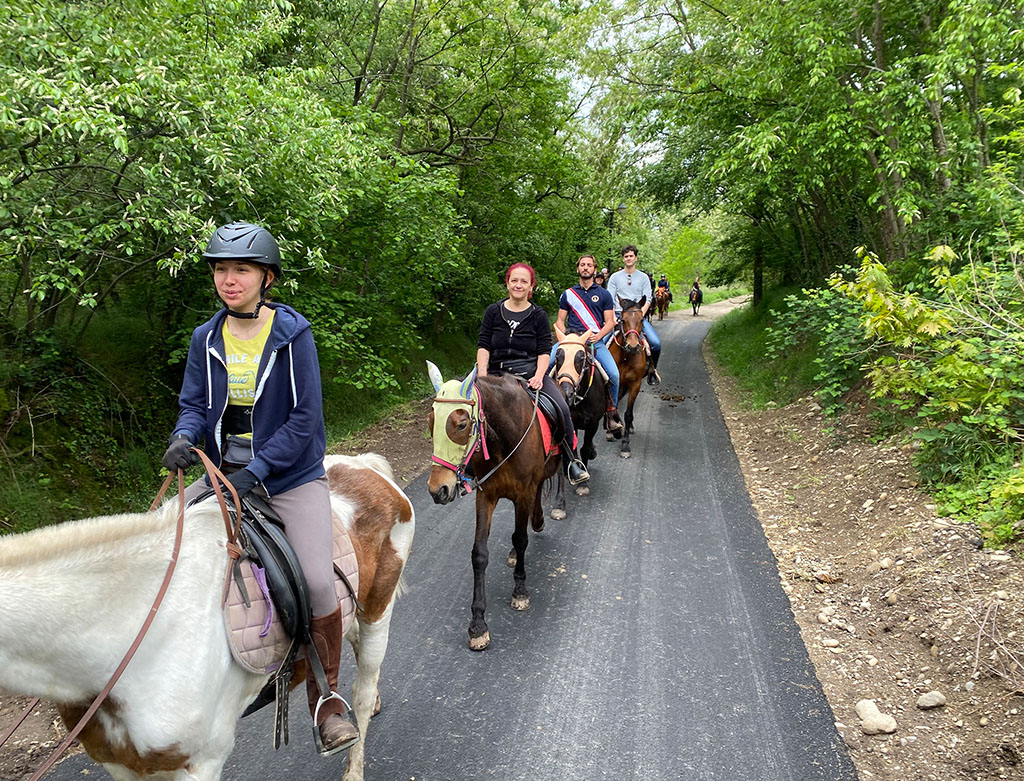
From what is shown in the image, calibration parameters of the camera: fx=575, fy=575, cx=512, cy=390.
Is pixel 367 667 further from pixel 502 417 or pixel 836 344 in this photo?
pixel 836 344

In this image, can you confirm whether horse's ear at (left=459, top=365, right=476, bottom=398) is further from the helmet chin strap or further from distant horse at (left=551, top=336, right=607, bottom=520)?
distant horse at (left=551, top=336, right=607, bottom=520)

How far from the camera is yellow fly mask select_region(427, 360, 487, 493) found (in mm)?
3973

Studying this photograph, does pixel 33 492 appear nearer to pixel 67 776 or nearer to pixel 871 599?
pixel 67 776

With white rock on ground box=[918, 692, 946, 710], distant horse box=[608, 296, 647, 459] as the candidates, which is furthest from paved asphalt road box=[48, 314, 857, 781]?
distant horse box=[608, 296, 647, 459]

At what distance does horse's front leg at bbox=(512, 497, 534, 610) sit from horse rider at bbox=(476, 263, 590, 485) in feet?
3.66

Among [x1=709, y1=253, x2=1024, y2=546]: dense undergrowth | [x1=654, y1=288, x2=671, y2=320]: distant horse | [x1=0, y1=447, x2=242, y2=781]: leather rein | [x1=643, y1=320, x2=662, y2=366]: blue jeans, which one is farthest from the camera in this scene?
[x1=654, y1=288, x2=671, y2=320]: distant horse

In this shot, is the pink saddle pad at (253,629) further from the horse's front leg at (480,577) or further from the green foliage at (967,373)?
the green foliage at (967,373)

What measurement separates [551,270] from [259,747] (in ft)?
50.6

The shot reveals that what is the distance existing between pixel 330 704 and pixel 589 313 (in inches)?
227

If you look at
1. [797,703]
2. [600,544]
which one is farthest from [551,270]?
[797,703]

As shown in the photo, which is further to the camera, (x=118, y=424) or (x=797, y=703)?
(x=118, y=424)

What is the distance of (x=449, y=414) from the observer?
13.0 feet

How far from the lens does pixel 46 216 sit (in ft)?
15.0

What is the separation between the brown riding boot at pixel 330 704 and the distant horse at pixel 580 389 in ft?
12.4
